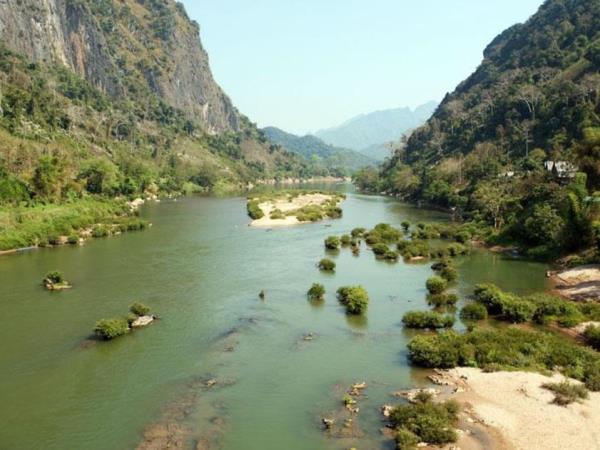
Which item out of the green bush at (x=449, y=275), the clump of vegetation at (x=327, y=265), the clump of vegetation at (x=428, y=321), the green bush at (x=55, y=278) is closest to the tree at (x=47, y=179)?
the green bush at (x=55, y=278)

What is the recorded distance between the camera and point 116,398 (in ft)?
106

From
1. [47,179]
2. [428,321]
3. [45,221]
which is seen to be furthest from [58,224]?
[428,321]

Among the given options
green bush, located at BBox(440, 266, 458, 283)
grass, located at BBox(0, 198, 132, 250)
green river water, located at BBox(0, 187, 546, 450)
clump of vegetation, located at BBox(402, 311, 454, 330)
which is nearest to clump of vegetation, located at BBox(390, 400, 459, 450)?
green river water, located at BBox(0, 187, 546, 450)

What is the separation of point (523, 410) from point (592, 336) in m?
13.0

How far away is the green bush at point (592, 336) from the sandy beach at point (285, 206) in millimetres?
68749

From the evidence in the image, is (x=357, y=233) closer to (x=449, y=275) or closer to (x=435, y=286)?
(x=449, y=275)

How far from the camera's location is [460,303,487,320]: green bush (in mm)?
45156

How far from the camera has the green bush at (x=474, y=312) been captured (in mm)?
45156

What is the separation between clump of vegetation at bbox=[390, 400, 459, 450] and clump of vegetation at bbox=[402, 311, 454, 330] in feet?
45.9

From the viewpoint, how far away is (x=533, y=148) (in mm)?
123188

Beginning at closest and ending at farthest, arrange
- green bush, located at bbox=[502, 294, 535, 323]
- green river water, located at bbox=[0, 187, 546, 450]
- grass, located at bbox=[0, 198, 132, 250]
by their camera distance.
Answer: green river water, located at bbox=[0, 187, 546, 450]
green bush, located at bbox=[502, 294, 535, 323]
grass, located at bbox=[0, 198, 132, 250]

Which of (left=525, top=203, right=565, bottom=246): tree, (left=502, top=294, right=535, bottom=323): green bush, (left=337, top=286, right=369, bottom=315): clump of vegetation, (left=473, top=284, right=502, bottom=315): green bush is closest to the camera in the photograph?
(left=502, top=294, right=535, bottom=323): green bush

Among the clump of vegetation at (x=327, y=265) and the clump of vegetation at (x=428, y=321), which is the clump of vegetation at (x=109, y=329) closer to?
the clump of vegetation at (x=428, y=321)

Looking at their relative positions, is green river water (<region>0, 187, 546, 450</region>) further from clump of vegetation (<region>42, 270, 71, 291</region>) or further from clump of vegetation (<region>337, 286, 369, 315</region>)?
clump of vegetation (<region>42, 270, 71, 291</region>)
